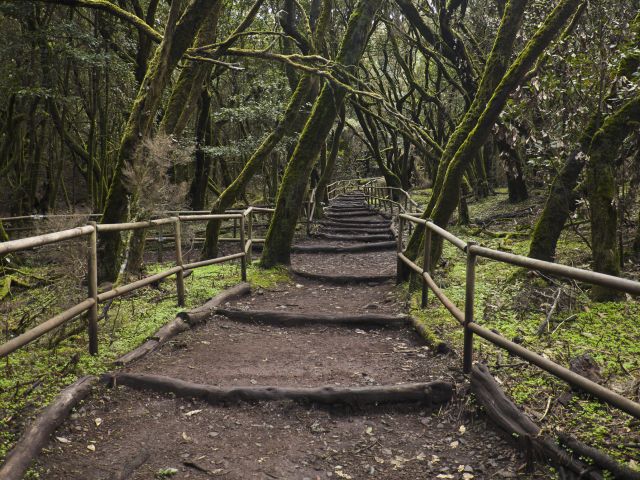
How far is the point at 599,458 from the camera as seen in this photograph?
2531mm

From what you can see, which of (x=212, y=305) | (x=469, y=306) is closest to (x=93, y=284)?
(x=212, y=305)

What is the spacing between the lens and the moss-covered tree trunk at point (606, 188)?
5703mm

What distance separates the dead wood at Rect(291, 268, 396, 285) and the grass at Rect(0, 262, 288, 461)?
7.69ft

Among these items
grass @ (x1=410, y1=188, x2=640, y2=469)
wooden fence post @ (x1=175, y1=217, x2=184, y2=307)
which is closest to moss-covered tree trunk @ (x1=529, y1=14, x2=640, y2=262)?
grass @ (x1=410, y1=188, x2=640, y2=469)

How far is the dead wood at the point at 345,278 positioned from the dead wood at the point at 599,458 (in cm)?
625

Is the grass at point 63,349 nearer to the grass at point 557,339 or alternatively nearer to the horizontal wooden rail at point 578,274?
the grass at point 557,339

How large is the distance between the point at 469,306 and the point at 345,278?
17.4 feet

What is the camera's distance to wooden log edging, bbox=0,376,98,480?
8.95ft

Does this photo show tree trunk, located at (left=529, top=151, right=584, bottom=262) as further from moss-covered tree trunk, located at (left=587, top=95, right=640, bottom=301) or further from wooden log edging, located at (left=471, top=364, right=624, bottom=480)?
wooden log edging, located at (left=471, top=364, right=624, bottom=480)

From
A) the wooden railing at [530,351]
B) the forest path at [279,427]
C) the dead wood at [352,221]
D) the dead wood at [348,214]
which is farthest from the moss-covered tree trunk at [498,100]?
the dead wood at [348,214]

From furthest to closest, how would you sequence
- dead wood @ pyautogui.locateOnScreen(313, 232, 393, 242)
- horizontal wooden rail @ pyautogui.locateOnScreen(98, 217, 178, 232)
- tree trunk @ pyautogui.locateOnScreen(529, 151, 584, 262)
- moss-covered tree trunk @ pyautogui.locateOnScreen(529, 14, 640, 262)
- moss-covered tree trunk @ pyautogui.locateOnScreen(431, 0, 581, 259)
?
dead wood @ pyautogui.locateOnScreen(313, 232, 393, 242) → tree trunk @ pyautogui.locateOnScreen(529, 151, 584, 262) → moss-covered tree trunk @ pyautogui.locateOnScreen(529, 14, 640, 262) → moss-covered tree trunk @ pyautogui.locateOnScreen(431, 0, 581, 259) → horizontal wooden rail @ pyautogui.locateOnScreen(98, 217, 178, 232)

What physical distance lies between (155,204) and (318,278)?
3.29 metres

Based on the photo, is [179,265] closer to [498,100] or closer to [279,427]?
[279,427]

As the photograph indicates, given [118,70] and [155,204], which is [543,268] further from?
[118,70]
